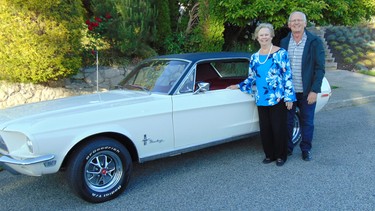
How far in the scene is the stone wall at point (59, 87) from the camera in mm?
7367

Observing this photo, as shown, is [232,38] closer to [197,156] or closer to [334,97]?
[334,97]

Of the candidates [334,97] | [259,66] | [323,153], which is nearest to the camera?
[259,66]

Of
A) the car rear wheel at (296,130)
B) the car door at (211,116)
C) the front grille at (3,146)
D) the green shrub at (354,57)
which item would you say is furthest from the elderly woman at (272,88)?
the green shrub at (354,57)

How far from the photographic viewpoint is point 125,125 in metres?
3.73

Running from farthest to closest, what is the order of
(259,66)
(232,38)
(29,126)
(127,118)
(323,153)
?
(232,38) < (323,153) < (259,66) < (127,118) < (29,126)

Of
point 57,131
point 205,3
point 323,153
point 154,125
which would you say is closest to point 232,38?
point 205,3

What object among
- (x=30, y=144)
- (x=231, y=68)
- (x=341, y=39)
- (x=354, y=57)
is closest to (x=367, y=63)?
(x=354, y=57)

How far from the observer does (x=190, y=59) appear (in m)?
4.49

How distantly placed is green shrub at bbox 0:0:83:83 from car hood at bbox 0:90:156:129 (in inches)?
109

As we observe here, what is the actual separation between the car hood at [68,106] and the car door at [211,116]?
17.3 inches

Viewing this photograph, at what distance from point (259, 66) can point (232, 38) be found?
7.07m

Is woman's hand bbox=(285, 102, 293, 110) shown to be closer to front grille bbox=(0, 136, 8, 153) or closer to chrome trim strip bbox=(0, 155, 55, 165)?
chrome trim strip bbox=(0, 155, 55, 165)

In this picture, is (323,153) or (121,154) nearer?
(121,154)

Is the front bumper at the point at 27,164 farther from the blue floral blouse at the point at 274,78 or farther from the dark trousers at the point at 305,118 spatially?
the dark trousers at the point at 305,118
